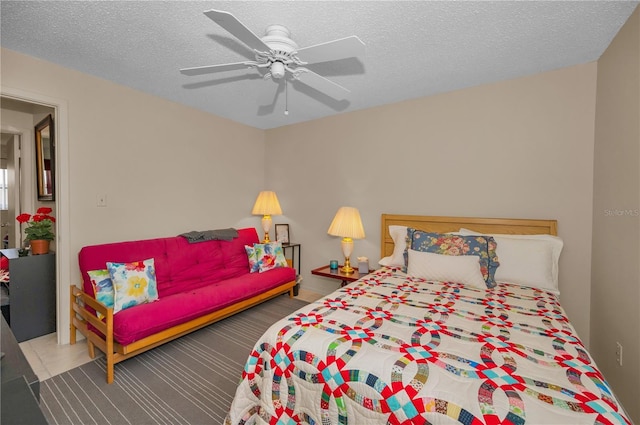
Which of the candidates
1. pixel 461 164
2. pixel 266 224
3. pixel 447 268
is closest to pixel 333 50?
pixel 447 268

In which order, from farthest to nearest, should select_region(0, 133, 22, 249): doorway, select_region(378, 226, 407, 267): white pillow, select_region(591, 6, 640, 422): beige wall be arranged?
select_region(0, 133, 22, 249): doorway, select_region(378, 226, 407, 267): white pillow, select_region(591, 6, 640, 422): beige wall

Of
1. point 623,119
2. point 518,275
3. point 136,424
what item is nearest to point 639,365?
point 518,275

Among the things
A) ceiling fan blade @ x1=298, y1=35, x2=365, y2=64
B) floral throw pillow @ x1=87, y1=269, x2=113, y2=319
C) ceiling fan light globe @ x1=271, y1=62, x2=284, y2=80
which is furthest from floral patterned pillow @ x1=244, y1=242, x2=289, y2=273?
ceiling fan blade @ x1=298, y1=35, x2=365, y2=64

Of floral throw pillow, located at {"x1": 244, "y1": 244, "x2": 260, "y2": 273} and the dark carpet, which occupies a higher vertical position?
floral throw pillow, located at {"x1": 244, "y1": 244, "x2": 260, "y2": 273}

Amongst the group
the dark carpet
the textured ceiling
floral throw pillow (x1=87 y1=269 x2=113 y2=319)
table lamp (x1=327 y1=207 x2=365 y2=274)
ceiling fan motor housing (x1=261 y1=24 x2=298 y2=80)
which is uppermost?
the textured ceiling

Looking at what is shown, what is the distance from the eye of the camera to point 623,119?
5.99 feet

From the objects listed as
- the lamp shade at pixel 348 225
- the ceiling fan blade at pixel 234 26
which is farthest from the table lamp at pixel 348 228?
the ceiling fan blade at pixel 234 26

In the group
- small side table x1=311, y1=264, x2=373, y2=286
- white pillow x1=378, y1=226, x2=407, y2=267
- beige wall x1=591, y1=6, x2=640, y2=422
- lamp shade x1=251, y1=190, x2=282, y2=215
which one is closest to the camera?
beige wall x1=591, y1=6, x2=640, y2=422

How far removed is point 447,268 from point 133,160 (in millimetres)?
3178

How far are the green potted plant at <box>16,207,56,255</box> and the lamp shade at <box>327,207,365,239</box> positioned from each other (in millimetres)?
2773

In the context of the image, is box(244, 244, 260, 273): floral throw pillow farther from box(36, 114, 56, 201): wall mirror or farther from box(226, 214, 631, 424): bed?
box(36, 114, 56, 201): wall mirror

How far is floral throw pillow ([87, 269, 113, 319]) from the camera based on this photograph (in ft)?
7.36

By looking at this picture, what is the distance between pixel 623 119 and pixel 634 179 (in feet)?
1.45

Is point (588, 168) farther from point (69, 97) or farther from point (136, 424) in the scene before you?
point (69, 97)
